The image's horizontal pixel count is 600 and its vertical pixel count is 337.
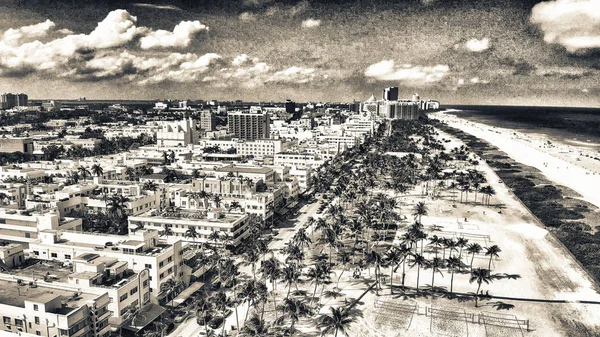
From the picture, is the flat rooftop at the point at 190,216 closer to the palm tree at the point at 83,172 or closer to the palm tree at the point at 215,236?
the palm tree at the point at 215,236

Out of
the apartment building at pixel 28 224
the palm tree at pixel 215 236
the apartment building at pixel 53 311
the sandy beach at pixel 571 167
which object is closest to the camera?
the apartment building at pixel 53 311

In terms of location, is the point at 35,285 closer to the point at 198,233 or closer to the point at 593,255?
the point at 198,233

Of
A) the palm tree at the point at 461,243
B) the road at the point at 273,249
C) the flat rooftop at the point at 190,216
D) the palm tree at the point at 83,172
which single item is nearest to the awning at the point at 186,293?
the road at the point at 273,249

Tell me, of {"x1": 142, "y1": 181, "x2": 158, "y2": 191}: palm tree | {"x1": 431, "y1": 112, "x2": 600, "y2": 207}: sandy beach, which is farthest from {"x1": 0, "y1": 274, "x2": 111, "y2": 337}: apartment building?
{"x1": 431, "y1": 112, "x2": 600, "y2": 207}: sandy beach

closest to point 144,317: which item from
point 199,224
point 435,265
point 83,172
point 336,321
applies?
point 336,321

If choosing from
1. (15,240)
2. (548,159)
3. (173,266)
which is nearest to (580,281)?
(173,266)

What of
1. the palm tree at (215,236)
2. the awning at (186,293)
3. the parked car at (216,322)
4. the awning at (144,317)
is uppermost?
the palm tree at (215,236)
